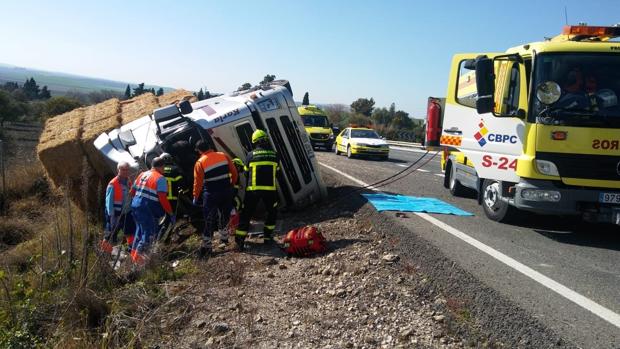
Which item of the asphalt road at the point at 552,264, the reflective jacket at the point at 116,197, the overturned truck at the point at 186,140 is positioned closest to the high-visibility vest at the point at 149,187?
the reflective jacket at the point at 116,197

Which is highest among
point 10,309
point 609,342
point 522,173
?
point 522,173

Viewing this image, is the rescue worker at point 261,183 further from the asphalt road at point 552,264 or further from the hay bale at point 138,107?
the hay bale at point 138,107

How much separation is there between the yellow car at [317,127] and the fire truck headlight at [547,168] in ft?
61.0

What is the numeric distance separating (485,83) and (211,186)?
3849 millimetres

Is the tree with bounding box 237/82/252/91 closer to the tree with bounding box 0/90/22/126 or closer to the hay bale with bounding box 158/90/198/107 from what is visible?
the hay bale with bounding box 158/90/198/107

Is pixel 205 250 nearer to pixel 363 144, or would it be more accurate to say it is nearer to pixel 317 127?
pixel 363 144

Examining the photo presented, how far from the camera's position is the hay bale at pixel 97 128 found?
9109mm

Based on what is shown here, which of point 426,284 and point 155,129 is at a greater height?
point 155,129

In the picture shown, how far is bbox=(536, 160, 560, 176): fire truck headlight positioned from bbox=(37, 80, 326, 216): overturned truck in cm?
420

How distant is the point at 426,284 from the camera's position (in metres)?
4.92

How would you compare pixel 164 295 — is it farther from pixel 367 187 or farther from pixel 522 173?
pixel 367 187

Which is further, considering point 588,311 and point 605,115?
point 605,115

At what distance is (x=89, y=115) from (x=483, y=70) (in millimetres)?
8074

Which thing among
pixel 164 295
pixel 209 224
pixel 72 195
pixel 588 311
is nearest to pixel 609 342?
pixel 588 311
